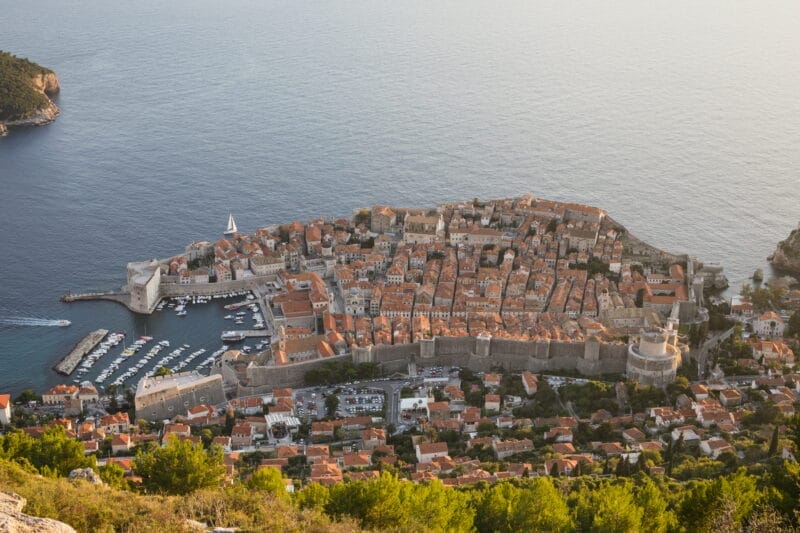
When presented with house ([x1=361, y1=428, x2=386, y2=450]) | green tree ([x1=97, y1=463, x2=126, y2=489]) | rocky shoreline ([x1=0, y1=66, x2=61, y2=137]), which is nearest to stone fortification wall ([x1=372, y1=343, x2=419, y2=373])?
house ([x1=361, y1=428, x2=386, y2=450])

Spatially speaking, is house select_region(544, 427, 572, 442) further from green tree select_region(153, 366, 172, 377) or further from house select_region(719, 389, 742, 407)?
green tree select_region(153, 366, 172, 377)

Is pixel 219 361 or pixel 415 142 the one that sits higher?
pixel 415 142

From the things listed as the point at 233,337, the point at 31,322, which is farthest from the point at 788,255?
the point at 31,322

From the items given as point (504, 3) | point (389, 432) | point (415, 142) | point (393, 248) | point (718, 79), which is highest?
point (504, 3)

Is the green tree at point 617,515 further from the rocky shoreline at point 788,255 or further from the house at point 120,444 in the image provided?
the rocky shoreline at point 788,255

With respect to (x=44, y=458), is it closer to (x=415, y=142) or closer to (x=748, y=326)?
(x=748, y=326)

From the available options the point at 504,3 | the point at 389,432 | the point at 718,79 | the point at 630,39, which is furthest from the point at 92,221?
the point at 504,3

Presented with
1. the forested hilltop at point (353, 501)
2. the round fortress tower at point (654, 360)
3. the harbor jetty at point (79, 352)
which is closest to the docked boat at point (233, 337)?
the harbor jetty at point (79, 352)
